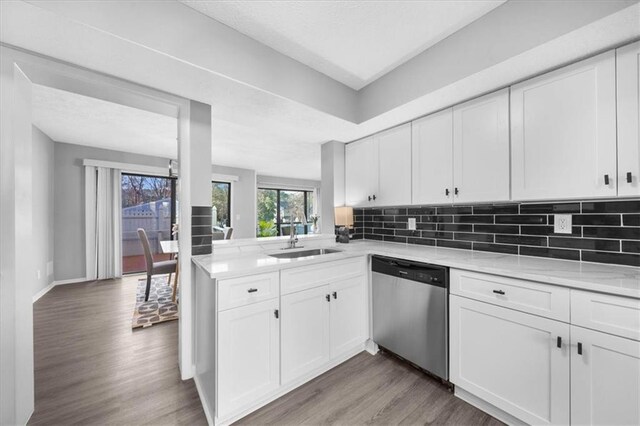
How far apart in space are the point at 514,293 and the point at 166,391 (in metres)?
2.41

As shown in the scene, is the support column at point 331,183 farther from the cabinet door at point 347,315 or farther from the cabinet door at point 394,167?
the cabinet door at point 347,315

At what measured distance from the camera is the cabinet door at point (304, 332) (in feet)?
5.61

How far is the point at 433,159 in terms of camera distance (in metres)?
2.20

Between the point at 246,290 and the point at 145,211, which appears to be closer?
the point at 246,290

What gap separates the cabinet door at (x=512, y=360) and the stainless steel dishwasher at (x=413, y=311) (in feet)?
0.26

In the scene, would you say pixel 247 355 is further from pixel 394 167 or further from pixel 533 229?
pixel 533 229

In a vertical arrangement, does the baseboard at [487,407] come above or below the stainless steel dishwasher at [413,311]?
below

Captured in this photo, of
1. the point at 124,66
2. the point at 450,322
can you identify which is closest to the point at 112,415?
the point at 124,66

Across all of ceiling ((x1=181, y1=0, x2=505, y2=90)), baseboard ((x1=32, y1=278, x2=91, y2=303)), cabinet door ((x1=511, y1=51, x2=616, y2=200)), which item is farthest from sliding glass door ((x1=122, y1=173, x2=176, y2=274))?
cabinet door ((x1=511, y1=51, x2=616, y2=200))

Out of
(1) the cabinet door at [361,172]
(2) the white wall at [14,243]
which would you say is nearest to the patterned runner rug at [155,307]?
(2) the white wall at [14,243]

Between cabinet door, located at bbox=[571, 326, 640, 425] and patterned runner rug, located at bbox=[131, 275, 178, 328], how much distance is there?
352 centimetres

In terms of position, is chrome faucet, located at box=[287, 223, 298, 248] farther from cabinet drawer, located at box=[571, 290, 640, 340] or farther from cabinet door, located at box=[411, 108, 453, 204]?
cabinet drawer, located at box=[571, 290, 640, 340]

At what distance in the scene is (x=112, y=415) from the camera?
5.03 ft

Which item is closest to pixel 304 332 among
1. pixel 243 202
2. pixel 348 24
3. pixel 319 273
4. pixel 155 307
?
pixel 319 273
